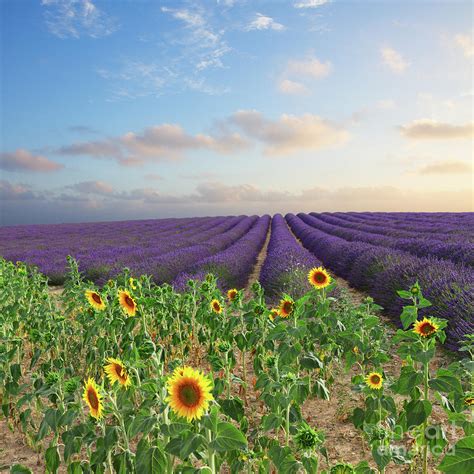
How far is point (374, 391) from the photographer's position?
75.9 inches

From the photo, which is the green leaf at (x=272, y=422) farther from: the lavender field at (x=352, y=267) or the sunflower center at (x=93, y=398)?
the lavender field at (x=352, y=267)

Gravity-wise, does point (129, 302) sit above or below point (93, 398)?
above

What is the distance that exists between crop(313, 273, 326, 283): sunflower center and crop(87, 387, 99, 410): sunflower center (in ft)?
5.60

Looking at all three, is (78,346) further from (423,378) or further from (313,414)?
(423,378)

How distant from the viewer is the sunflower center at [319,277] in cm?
269

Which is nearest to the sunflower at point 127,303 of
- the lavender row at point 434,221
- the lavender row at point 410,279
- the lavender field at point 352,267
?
the lavender row at point 410,279

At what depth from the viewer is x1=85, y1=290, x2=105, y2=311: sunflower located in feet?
7.55

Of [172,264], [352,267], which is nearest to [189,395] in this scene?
[172,264]

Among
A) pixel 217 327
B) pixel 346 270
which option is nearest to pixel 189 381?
pixel 217 327

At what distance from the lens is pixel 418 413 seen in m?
1.55

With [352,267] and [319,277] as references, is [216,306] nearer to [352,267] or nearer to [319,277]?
[319,277]

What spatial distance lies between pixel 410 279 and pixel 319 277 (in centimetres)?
336

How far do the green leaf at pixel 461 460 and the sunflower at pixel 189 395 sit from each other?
732 mm

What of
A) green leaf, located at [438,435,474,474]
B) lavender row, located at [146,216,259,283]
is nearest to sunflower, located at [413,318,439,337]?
green leaf, located at [438,435,474,474]
